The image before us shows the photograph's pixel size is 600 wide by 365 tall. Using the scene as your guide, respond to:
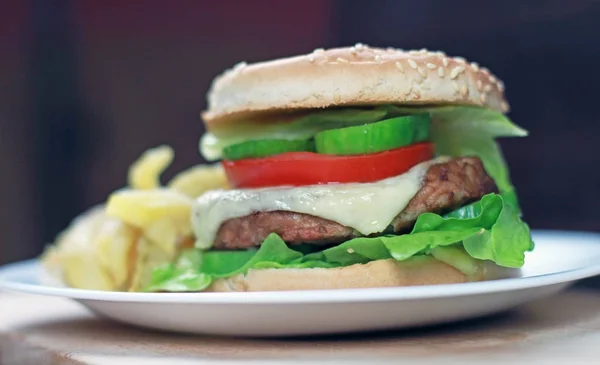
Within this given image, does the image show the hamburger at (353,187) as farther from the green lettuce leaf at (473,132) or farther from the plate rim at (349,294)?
the plate rim at (349,294)

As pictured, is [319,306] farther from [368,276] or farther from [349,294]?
[368,276]

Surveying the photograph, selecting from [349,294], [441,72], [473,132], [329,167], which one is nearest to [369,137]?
[329,167]

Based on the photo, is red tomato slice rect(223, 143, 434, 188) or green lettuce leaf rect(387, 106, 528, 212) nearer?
red tomato slice rect(223, 143, 434, 188)

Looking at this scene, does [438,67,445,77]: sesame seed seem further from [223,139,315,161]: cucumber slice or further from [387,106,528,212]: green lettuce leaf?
[223,139,315,161]: cucumber slice

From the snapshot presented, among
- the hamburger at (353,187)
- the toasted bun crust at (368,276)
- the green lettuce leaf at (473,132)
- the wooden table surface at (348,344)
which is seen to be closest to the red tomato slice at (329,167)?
the hamburger at (353,187)

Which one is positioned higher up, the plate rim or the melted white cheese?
the melted white cheese

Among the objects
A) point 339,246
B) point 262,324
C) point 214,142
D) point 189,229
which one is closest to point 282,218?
point 339,246

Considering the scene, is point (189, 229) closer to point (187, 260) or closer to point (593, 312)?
point (187, 260)

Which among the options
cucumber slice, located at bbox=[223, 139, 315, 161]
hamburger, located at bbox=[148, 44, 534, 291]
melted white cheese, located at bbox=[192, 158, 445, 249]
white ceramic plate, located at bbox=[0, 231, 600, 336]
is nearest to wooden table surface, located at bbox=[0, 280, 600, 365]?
white ceramic plate, located at bbox=[0, 231, 600, 336]
